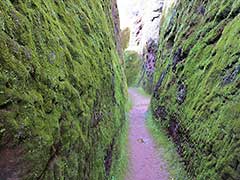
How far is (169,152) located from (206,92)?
3.22 metres

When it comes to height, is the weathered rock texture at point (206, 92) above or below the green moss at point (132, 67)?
above

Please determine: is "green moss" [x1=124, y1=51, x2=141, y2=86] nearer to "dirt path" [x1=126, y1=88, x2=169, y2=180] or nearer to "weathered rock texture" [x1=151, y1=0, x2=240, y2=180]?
"dirt path" [x1=126, y1=88, x2=169, y2=180]

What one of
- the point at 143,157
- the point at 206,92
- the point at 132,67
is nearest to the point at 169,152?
the point at 143,157

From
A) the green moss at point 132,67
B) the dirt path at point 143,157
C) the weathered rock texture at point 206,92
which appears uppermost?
the weathered rock texture at point 206,92

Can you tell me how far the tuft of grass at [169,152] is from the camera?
944 centimetres

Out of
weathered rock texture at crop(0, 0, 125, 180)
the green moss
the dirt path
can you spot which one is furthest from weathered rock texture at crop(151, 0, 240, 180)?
the green moss

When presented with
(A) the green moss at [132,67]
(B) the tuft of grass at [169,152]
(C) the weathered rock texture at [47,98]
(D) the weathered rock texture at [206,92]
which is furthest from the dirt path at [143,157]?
(A) the green moss at [132,67]

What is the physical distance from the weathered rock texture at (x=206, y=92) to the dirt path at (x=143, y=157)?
960mm

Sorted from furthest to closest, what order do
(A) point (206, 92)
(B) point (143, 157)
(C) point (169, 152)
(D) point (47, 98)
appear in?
1. (B) point (143, 157)
2. (C) point (169, 152)
3. (A) point (206, 92)
4. (D) point (47, 98)

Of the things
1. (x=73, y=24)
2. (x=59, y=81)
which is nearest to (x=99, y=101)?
(x=73, y=24)

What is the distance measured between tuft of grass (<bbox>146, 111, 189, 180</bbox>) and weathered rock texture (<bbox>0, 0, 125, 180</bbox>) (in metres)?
2.73

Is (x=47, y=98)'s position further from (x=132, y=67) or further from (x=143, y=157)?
(x=132, y=67)

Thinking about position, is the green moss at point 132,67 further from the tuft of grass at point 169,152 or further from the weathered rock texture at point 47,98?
the weathered rock texture at point 47,98

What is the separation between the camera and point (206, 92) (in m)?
9.27
